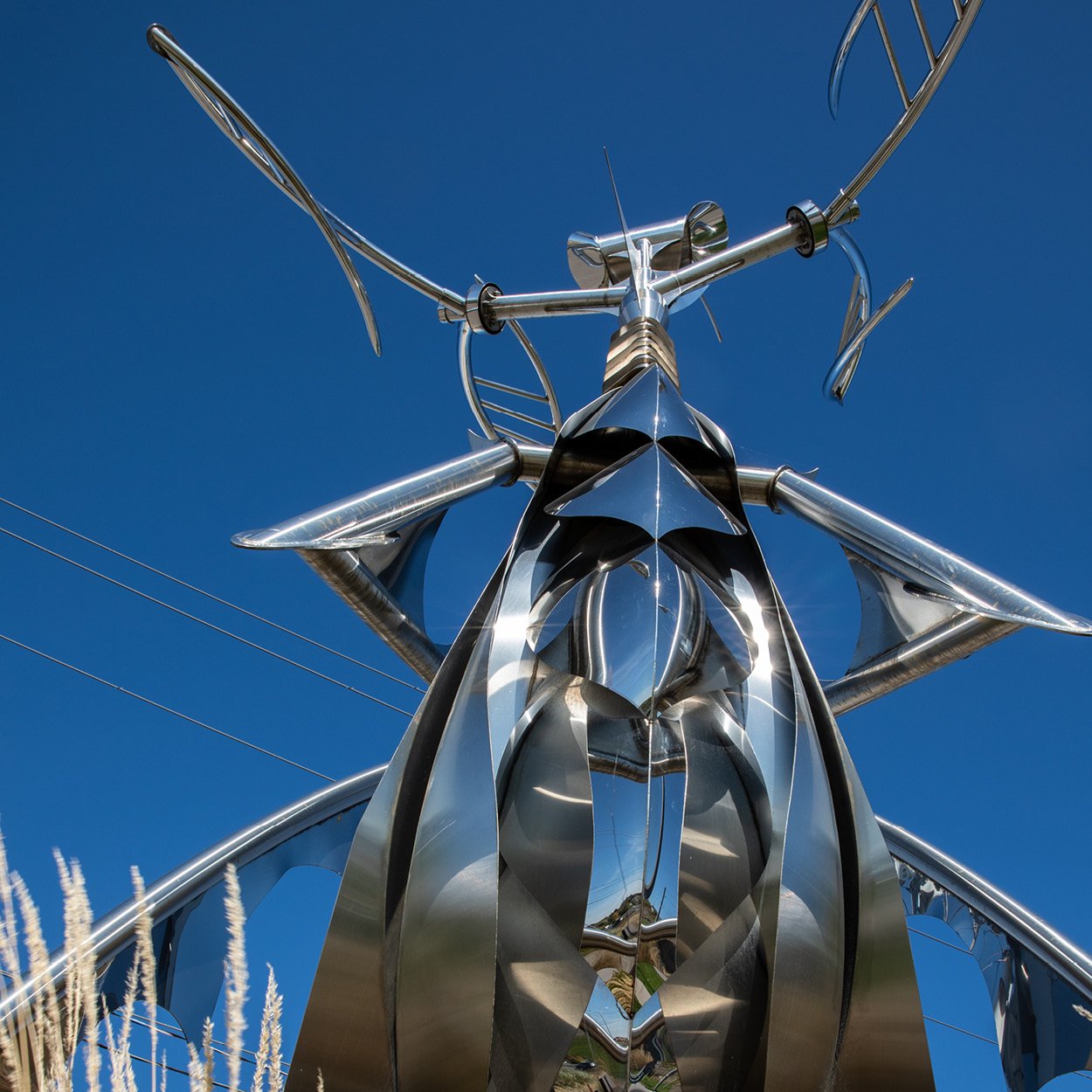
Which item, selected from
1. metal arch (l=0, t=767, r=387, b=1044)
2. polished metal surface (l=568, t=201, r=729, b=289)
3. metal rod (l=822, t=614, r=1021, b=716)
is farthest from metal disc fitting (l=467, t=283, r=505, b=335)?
metal rod (l=822, t=614, r=1021, b=716)

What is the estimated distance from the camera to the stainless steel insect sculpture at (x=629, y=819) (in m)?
3.27

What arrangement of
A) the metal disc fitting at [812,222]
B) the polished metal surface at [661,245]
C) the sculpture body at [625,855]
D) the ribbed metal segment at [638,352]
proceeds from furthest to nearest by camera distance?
the polished metal surface at [661,245]
the metal disc fitting at [812,222]
the ribbed metal segment at [638,352]
the sculpture body at [625,855]

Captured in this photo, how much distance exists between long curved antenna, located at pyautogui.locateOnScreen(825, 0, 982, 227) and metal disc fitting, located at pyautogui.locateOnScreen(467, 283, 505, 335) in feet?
5.60

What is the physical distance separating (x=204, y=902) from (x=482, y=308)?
10.7 feet

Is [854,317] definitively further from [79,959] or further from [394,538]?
[79,959]

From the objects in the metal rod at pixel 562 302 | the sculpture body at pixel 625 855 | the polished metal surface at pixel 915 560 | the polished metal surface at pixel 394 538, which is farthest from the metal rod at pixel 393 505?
the metal rod at pixel 562 302

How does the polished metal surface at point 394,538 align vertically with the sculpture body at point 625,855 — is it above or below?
above

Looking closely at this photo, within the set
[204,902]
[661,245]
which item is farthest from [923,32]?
[204,902]

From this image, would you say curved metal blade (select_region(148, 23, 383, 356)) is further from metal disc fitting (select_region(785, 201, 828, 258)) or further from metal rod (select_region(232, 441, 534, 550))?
metal disc fitting (select_region(785, 201, 828, 258))

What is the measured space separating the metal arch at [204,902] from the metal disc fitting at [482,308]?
2588 mm

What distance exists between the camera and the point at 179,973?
4.47 m

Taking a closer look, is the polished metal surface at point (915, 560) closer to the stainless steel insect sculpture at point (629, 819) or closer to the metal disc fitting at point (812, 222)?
the stainless steel insect sculpture at point (629, 819)

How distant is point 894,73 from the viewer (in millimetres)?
5219

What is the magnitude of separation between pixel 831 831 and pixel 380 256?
4.01 m
